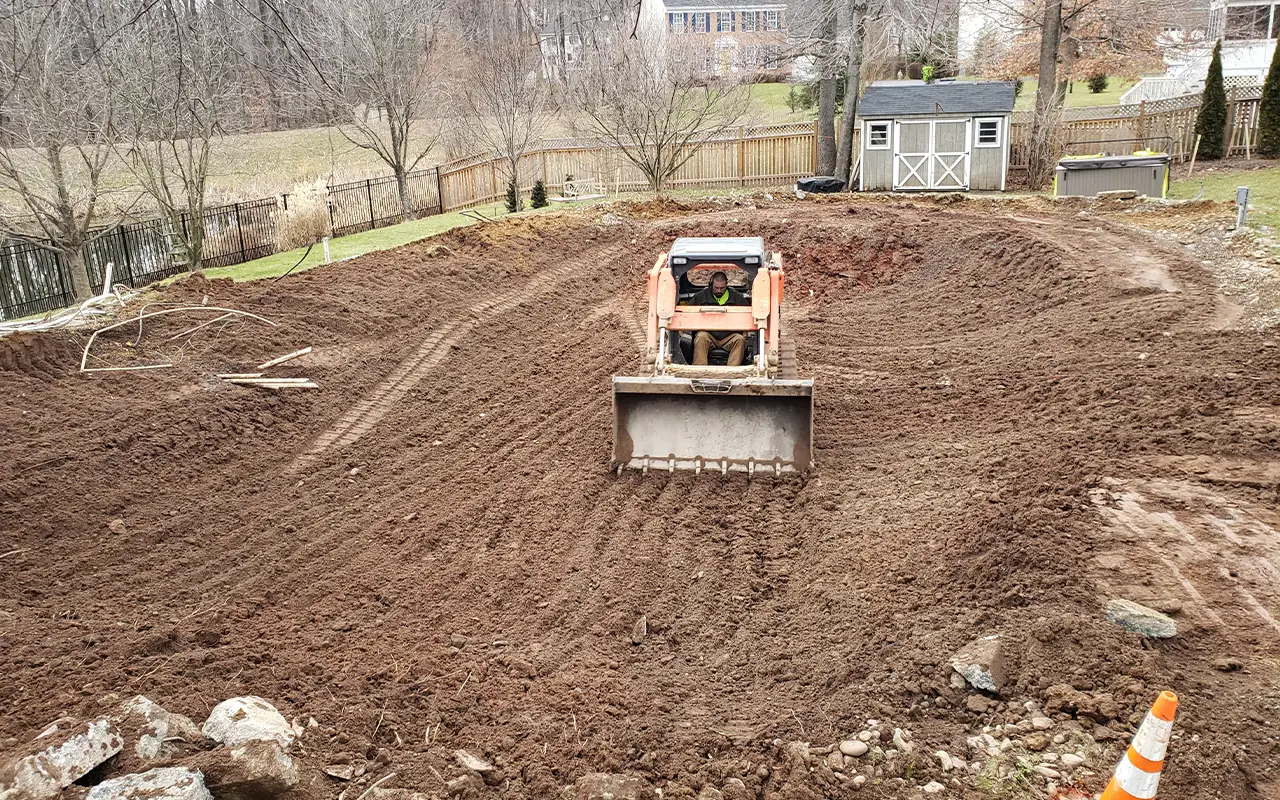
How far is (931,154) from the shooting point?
28688 millimetres

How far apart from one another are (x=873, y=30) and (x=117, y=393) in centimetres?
2505

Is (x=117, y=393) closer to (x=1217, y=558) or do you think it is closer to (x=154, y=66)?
(x=154, y=66)

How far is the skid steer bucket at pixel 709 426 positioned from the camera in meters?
9.41

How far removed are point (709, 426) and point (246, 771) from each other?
19.0 ft

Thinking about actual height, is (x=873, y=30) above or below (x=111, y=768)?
above

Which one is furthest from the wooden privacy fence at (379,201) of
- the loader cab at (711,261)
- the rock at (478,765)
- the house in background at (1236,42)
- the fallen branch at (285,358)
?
the house in background at (1236,42)

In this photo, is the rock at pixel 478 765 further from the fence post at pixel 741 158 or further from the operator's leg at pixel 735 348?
the fence post at pixel 741 158

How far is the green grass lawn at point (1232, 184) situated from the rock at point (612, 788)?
56.8 ft

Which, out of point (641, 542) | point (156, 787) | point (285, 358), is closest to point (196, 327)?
point (285, 358)

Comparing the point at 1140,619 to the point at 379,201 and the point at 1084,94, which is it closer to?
the point at 379,201

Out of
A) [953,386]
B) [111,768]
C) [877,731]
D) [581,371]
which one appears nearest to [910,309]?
[953,386]

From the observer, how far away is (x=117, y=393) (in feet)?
37.9

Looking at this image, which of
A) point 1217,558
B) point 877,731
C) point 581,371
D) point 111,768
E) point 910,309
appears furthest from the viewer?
point 910,309

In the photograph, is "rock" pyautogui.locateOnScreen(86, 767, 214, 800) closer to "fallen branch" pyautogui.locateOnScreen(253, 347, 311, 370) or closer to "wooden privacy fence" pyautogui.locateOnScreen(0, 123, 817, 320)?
"fallen branch" pyautogui.locateOnScreen(253, 347, 311, 370)
